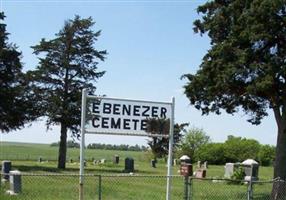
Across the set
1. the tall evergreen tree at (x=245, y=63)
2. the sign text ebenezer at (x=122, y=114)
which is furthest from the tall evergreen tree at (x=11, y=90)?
the sign text ebenezer at (x=122, y=114)

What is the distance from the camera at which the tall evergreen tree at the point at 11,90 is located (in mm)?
42141

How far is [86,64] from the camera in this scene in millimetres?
47125

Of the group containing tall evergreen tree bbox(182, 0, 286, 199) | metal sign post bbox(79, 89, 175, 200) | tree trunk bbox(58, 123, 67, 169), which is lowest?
tree trunk bbox(58, 123, 67, 169)

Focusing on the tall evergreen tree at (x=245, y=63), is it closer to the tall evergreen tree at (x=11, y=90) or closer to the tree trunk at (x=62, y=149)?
the tall evergreen tree at (x=11, y=90)

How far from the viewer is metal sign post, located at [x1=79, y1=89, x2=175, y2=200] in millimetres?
14211

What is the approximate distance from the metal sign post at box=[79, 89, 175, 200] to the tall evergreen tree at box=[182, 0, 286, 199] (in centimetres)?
717

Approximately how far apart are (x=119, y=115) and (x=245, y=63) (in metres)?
9.29

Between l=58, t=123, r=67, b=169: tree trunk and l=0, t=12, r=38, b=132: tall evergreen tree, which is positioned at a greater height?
l=0, t=12, r=38, b=132: tall evergreen tree

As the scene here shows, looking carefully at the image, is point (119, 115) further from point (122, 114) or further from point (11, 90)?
point (11, 90)

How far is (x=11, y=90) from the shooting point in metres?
42.5

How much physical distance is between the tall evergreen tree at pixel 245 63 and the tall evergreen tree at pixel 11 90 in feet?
68.8

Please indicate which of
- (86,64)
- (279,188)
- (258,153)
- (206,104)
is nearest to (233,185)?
(206,104)

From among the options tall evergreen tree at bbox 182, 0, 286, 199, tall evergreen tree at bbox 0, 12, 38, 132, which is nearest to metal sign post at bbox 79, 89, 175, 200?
tall evergreen tree at bbox 182, 0, 286, 199

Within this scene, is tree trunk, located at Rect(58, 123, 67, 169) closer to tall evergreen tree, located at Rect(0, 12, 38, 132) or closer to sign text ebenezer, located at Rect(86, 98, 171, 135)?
tall evergreen tree, located at Rect(0, 12, 38, 132)
